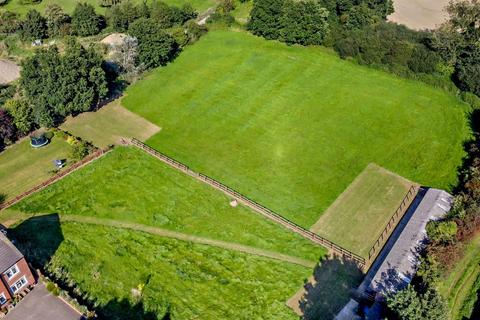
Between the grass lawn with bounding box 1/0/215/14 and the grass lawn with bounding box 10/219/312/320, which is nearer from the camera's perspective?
the grass lawn with bounding box 10/219/312/320

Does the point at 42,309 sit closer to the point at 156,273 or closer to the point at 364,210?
the point at 156,273

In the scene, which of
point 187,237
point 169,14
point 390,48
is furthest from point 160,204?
point 390,48

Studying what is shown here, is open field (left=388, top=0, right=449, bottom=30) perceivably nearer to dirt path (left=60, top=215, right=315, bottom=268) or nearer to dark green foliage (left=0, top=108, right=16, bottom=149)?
dirt path (left=60, top=215, right=315, bottom=268)

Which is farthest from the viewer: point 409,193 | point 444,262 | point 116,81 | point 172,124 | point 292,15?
point 292,15

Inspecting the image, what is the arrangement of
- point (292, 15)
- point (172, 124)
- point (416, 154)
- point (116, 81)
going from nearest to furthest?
point (416, 154) → point (172, 124) → point (116, 81) → point (292, 15)

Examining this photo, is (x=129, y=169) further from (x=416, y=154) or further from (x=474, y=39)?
(x=474, y=39)

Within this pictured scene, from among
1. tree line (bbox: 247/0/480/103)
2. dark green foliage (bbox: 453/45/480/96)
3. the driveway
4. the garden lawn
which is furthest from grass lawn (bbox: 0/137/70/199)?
dark green foliage (bbox: 453/45/480/96)

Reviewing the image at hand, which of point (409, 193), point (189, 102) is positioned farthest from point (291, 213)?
point (189, 102)
